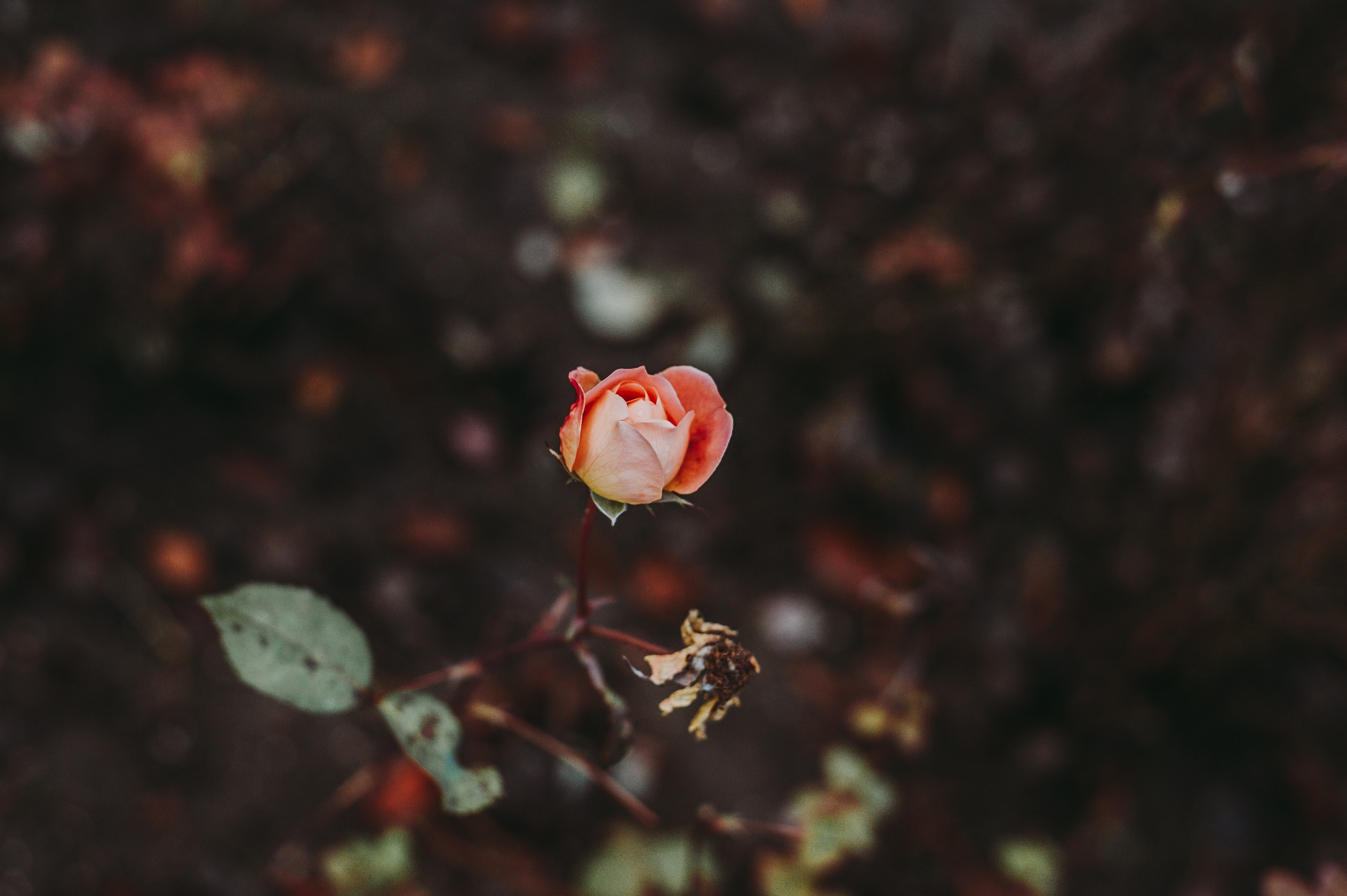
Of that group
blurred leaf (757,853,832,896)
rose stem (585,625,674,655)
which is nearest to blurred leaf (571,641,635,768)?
rose stem (585,625,674,655)

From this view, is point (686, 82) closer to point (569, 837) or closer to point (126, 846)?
point (569, 837)

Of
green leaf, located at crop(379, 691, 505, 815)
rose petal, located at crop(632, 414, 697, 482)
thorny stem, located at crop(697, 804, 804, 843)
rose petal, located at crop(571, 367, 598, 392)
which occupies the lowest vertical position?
green leaf, located at crop(379, 691, 505, 815)

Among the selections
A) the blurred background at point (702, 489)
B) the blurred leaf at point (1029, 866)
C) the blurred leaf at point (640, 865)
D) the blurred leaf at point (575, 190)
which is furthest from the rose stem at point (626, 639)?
the blurred leaf at point (575, 190)

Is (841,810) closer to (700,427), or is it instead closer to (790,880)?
(790,880)

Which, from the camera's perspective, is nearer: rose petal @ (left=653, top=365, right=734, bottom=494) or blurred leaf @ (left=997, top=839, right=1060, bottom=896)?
rose petal @ (left=653, top=365, right=734, bottom=494)

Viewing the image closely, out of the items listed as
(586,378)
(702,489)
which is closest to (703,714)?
(586,378)

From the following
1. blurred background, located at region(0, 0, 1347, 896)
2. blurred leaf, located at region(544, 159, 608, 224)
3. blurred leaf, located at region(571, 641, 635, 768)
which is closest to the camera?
blurred leaf, located at region(571, 641, 635, 768)

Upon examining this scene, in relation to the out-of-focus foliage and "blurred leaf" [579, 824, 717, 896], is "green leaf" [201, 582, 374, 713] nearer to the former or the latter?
the out-of-focus foliage

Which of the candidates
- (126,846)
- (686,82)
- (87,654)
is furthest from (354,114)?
(126,846)

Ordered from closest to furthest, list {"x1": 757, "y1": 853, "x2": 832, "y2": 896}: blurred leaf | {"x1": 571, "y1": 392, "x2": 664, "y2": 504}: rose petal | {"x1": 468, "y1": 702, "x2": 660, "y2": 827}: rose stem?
{"x1": 571, "y1": 392, "x2": 664, "y2": 504}: rose petal
{"x1": 468, "y1": 702, "x2": 660, "y2": 827}: rose stem
{"x1": 757, "y1": 853, "x2": 832, "y2": 896}: blurred leaf
